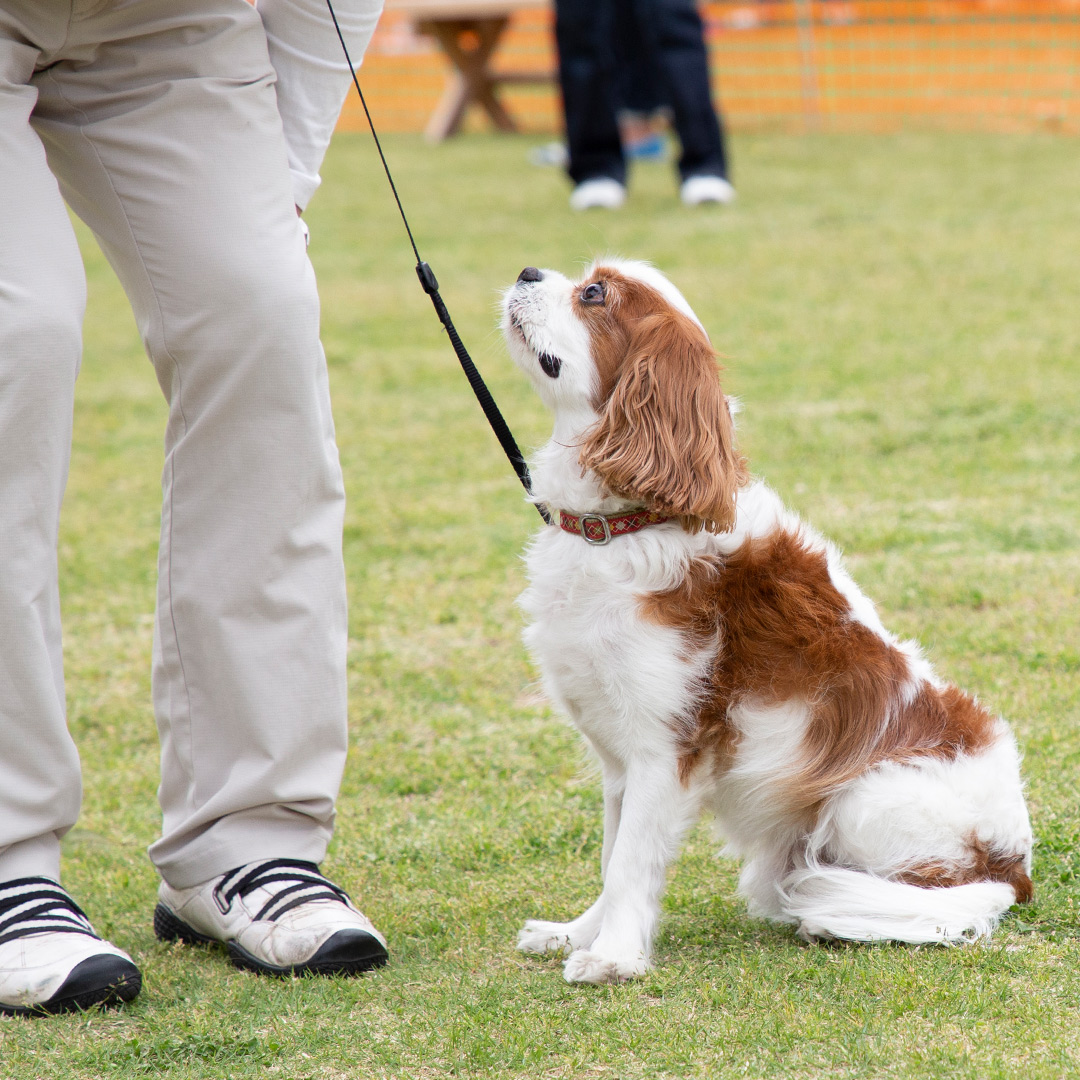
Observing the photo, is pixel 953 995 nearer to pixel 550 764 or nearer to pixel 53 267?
pixel 550 764

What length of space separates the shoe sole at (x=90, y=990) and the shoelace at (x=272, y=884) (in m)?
0.23

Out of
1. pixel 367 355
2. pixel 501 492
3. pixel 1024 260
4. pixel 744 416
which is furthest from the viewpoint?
pixel 1024 260

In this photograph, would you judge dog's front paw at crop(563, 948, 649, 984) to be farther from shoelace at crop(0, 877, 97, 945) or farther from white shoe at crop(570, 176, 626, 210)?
white shoe at crop(570, 176, 626, 210)

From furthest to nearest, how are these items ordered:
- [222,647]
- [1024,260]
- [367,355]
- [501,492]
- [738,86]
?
[738,86]
[1024,260]
[367,355]
[501,492]
[222,647]

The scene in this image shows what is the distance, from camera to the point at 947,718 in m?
2.46

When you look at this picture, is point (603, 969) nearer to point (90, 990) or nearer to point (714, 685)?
point (714, 685)

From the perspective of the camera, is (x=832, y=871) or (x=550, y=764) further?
(x=550, y=764)

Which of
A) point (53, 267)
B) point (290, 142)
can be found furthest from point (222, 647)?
point (290, 142)

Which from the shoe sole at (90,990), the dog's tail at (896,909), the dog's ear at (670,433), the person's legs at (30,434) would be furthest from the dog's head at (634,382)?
the shoe sole at (90,990)

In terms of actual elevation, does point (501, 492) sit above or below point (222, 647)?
below

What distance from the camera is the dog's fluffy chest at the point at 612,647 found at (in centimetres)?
233

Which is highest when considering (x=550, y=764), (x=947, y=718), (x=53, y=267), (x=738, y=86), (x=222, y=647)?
(x=53, y=267)

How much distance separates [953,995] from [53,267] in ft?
5.62

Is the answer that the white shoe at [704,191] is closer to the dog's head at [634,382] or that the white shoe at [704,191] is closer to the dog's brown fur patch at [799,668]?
the dog's head at [634,382]
